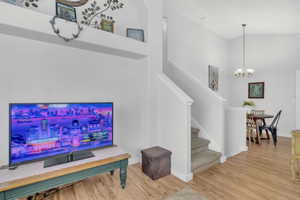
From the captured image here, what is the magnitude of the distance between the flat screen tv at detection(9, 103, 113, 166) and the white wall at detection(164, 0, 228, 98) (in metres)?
2.68

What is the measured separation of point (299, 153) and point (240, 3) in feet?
11.2

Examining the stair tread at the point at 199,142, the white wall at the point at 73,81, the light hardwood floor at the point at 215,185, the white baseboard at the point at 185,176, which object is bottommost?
the light hardwood floor at the point at 215,185

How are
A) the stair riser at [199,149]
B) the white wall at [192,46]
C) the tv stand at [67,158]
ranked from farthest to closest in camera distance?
the white wall at [192,46] < the stair riser at [199,149] < the tv stand at [67,158]

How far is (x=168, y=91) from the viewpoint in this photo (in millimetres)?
2580

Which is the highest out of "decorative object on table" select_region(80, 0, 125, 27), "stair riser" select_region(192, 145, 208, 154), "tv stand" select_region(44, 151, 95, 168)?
"decorative object on table" select_region(80, 0, 125, 27)

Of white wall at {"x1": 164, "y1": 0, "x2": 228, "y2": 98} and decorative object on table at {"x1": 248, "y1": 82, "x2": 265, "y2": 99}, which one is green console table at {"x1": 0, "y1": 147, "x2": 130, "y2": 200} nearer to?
white wall at {"x1": 164, "y1": 0, "x2": 228, "y2": 98}

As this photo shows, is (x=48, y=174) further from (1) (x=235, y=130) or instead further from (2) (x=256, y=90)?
(2) (x=256, y=90)

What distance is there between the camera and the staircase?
2.54 m

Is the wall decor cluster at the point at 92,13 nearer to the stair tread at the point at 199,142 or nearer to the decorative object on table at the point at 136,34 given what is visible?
the decorative object on table at the point at 136,34

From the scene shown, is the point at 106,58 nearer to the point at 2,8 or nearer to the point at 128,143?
the point at 2,8

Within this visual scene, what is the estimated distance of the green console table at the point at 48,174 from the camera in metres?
1.36

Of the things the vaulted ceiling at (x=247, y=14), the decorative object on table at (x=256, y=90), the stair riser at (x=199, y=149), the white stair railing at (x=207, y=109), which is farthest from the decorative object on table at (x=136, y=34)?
the decorative object on table at (x=256, y=90)

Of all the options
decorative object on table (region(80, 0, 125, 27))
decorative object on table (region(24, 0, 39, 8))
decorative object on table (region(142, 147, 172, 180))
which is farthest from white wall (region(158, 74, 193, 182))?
decorative object on table (region(24, 0, 39, 8))

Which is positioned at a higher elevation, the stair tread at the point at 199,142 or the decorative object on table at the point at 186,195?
the stair tread at the point at 199,142
